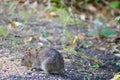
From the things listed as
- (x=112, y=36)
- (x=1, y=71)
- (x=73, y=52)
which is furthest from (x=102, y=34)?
(x=1, y=71)

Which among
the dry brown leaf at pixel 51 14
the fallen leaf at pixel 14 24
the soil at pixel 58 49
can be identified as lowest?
the soil at pixel 58 49

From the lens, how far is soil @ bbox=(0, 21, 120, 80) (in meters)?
5.00

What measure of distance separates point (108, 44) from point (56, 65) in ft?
8.00

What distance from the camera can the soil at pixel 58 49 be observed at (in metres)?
5.00

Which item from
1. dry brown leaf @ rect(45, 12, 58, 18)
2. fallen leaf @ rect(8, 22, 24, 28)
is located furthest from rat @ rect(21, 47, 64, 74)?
dry brown leaf @ rect(45, 12, 58, 18)

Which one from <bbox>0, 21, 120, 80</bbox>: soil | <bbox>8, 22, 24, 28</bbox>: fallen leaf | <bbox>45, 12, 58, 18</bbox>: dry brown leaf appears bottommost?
<bbox>0, 21, 120, 80</bbox>: soil

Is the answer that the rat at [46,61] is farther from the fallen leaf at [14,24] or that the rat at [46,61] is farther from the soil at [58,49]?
the fallen leaf at [14,24]

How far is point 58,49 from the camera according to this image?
6.35 metres

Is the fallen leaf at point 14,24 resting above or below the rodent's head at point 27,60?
above

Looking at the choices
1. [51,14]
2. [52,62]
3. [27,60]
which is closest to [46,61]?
[52,62]

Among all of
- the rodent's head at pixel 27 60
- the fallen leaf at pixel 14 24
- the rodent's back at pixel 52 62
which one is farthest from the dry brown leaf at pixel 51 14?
the rodent's back at pixel 52 62

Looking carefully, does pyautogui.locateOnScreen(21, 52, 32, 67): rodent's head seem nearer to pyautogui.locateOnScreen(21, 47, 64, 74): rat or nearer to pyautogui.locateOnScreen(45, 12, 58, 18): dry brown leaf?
pyautogui.locateOnScreen(21, 47, 64, 74): rat

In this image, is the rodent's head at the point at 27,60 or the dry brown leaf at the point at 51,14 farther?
the dry brown leaf at the point at 51,14

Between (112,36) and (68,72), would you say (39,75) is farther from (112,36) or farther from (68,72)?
(112,36)
